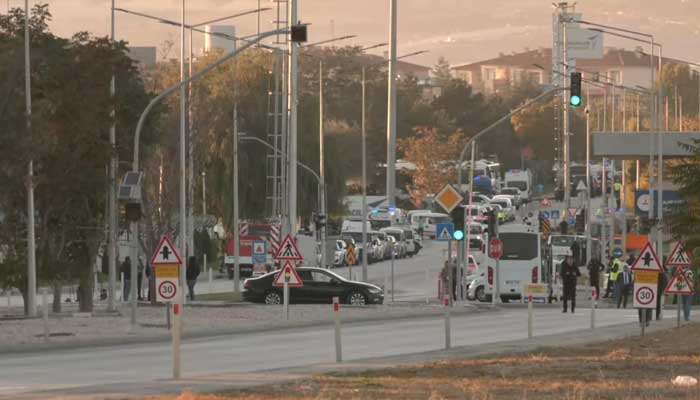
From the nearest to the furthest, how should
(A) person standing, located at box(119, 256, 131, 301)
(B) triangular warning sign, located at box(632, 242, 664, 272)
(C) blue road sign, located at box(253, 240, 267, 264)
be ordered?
(B) triangular warning sign, located at box(632, 242, 664, 272)
(C) blue road sign, located at box(253, 240, 267, 264)
(A) person standing, located at box(119, 256, 131, 301)

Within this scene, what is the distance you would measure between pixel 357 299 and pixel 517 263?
835 centimetres

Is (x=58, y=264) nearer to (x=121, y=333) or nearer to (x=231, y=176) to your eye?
(x=121, y=333)

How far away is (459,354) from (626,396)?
10.6 meters

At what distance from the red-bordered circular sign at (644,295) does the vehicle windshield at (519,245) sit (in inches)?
1068

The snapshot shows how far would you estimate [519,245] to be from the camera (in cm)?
→ 6366

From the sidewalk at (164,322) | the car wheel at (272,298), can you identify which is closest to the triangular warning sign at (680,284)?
the sidewalk at (164,322)

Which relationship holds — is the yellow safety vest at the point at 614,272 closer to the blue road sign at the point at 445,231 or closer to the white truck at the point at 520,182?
A: the blue road sign at the point at 445,231

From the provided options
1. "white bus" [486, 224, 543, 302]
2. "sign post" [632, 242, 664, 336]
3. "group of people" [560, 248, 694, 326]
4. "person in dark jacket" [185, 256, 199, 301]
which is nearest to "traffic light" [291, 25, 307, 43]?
"sign post" [632, 242, 664, 336]

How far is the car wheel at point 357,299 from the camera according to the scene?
5656 cm

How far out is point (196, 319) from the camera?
46.3m

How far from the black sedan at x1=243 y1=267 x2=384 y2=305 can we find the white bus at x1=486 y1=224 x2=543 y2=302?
6650 millimetres

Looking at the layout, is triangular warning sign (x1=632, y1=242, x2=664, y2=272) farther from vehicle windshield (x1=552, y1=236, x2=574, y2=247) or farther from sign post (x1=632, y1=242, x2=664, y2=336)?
vehicle windshield (x1=552, y1=236, x2=574, y2=247)

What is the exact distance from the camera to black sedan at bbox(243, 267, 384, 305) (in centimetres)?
5678

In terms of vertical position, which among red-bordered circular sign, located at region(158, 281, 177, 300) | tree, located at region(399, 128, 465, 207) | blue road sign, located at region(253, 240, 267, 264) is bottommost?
red-bordered circular sign, located at region(158, 281, 177, 300)
